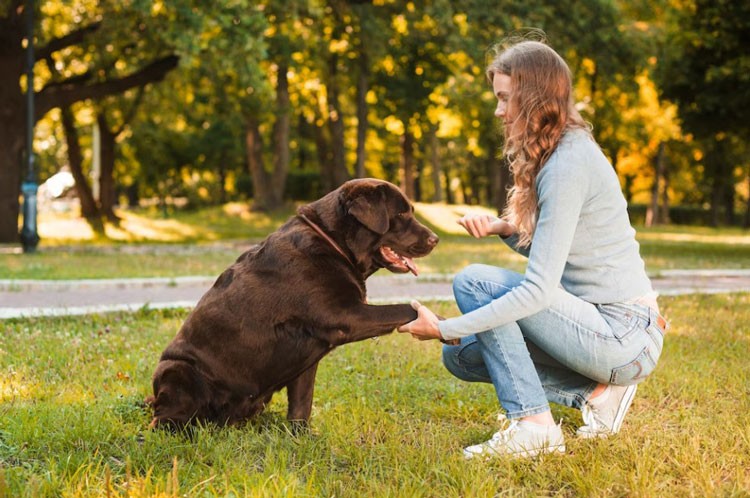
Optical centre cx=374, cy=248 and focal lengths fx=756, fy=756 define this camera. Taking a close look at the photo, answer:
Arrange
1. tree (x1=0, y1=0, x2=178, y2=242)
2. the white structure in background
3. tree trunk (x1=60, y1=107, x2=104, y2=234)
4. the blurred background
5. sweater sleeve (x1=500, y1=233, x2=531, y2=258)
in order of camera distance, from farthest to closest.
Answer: the white structure in background
tree trunk (x1=60, y1=107, x2=104, y2=234)
tree (x1=0, y1=0, x2=178, y2=242)
the blurred background
sweater sleeve (x1=500, y1=233, x2=531, y2=258)

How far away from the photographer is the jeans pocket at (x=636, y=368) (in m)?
3.80

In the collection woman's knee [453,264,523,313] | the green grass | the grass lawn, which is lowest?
the grass lawn

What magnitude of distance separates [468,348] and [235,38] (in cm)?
1374

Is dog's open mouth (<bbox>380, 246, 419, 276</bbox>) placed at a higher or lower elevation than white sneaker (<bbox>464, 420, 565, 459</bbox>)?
higher

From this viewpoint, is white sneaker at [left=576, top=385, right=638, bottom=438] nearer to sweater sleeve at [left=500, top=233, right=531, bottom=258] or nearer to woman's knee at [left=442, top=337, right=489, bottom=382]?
woman's knee at [left=442, top=337, right=489, bottom=382]

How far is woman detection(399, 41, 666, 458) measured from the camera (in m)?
A: 3.63

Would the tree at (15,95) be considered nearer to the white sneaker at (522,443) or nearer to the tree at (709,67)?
the tree at (709,67)

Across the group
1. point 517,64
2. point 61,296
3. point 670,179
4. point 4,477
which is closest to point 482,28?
point 61,296

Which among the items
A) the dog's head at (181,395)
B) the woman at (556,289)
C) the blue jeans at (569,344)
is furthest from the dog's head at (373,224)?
the dog's head at (181,395)

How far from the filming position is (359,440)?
13.3ft

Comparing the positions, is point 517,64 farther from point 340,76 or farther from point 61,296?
point 340,76

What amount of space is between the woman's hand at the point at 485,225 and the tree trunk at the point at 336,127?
2292 cm

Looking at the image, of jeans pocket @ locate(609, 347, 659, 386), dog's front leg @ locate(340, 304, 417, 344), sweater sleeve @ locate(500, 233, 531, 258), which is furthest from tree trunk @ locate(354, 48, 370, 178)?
jeans pocket @ locate(609, 347, 659, 386)

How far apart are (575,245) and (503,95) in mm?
861
